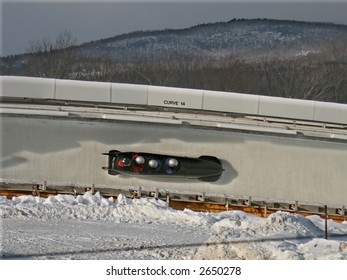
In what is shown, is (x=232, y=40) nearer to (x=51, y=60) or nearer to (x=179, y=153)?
(x=51, y=60)

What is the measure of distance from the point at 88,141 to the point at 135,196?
234 centimetres

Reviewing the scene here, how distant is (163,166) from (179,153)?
2.00 ft

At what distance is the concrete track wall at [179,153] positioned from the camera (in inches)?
818

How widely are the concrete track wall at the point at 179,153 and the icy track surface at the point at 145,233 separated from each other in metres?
3.67

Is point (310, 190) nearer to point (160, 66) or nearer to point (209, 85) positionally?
point (209, 85)

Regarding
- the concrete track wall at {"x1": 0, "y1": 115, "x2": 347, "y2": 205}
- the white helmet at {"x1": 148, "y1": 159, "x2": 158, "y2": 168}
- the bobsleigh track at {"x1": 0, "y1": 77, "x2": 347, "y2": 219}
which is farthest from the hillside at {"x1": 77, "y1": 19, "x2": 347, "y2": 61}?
the white helmet at {"x1": 148, "y1": 159, "x2": 158, "y2": 168}

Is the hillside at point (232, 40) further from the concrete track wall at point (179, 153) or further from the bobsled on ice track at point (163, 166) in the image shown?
the bobsled on ice track at point (163, 166)

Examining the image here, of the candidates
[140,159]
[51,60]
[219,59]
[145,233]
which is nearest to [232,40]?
[219,59]

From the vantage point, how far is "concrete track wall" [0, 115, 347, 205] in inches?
818

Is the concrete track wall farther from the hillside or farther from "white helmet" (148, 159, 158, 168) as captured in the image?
the hillside

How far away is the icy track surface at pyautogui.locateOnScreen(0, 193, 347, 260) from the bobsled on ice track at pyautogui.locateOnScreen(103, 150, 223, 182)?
354 cm

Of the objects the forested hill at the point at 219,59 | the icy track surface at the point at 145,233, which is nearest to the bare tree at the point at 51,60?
the forested hill at the point at 219,59

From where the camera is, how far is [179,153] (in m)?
21.0
